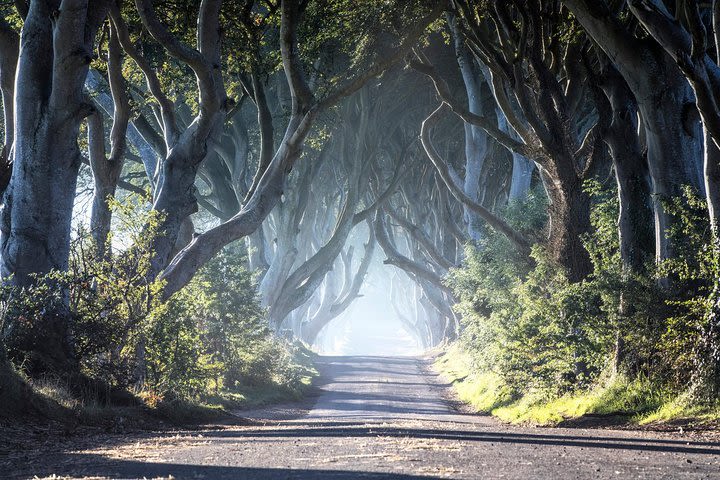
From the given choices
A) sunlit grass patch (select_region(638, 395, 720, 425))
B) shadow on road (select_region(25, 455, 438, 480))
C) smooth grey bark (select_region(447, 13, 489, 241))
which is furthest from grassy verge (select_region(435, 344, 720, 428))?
smooth grey bark (select_region(447, 13, 489, 241))

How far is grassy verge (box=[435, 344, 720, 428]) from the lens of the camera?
36.4 feet

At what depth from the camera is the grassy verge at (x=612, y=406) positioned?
11.1 m

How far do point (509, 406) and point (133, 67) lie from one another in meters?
11.5

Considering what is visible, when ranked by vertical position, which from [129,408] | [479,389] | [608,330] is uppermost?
[608,330]

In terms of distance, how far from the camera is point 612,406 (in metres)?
12.7

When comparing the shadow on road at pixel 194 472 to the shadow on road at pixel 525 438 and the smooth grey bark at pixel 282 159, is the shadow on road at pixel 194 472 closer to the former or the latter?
the shadow on road at pixel 525 438

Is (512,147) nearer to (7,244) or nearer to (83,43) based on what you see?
(83,43)

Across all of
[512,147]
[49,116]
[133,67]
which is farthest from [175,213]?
[512,147]

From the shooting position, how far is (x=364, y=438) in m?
9.23

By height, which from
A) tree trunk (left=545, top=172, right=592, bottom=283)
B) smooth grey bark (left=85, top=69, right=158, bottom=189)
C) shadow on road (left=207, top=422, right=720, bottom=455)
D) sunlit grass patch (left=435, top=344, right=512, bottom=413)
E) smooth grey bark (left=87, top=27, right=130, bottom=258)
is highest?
smooth grey bark (left=85, top=69, right=158, bottom=189)

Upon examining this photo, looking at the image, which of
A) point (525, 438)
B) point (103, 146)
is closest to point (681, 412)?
point (525, 438)

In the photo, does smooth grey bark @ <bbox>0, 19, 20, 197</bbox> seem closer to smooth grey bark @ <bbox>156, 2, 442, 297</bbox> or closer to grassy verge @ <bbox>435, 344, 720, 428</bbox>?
smooth grey bark @ <bbox>156, 2, 442, 297</bbox>

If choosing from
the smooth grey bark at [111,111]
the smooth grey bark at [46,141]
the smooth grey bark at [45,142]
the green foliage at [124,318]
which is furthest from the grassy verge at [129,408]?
the smooth grey bark at [111,111]

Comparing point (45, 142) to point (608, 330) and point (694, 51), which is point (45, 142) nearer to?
point (694, 51)
